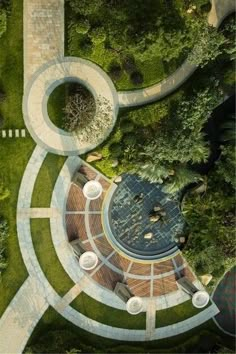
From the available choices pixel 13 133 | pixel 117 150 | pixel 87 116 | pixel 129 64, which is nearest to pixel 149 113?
pixel 117 150

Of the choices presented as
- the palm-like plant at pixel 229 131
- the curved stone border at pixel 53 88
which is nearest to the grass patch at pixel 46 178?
the curved stone border at pixel 53 88

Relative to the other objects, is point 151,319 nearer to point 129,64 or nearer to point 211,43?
point 129,64

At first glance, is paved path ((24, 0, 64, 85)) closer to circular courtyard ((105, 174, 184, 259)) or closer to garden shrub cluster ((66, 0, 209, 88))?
garden shrub cluster ((66, 0, 209, 88))

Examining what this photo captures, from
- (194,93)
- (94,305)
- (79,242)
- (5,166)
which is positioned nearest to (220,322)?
(94,305)

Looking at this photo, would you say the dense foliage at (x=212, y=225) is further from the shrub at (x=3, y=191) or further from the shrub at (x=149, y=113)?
the shrub at (x=3, y=191)

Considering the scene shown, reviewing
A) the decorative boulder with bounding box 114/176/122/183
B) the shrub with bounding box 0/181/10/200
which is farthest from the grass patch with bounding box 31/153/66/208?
the decorative boulder with bounding box 114/176/122/183

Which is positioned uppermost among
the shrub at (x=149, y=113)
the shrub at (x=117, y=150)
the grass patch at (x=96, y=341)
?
the shrub at (x=149, y=113)

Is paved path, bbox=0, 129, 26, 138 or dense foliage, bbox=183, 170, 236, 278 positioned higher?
paved path, bbox=0, 129, 26, 138
